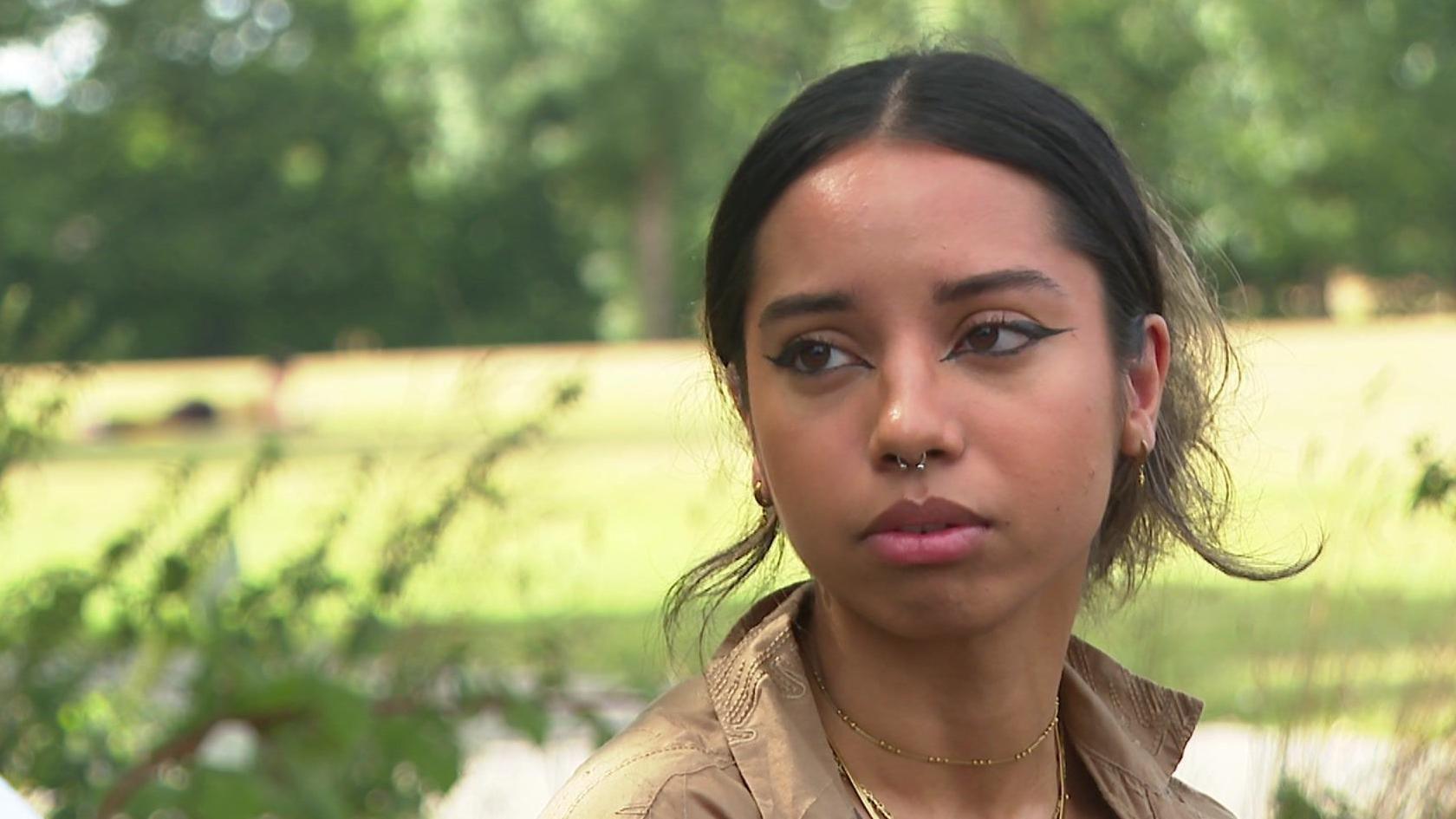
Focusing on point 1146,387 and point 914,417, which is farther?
point 1146,387

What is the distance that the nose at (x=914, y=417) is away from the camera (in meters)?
1.61

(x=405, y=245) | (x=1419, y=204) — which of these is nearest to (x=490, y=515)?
(x=1419, y=204)

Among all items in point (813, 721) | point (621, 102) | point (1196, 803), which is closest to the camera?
point (813, 721)

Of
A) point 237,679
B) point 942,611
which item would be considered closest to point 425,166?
point 237,679

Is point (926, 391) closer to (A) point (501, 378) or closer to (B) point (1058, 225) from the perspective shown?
(B) point (1058, 225)

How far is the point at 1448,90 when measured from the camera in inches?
1314

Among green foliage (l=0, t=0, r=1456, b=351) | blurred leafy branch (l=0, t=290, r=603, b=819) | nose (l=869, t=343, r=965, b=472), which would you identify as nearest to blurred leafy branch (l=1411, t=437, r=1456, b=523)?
nose (l=869, t=343, r=965, b=472)

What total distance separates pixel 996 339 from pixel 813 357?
5.9 inches

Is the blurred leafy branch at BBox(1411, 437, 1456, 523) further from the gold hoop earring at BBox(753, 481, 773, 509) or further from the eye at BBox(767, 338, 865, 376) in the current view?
the eye at BBox(767, 338, 865, 376)

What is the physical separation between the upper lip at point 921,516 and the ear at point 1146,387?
0.28m

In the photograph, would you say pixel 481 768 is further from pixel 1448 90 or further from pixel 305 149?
pixel 305 149

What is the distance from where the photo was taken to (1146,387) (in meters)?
1.89

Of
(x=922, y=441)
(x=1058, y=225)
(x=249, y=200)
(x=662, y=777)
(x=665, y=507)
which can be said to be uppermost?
(x=249, y=200)

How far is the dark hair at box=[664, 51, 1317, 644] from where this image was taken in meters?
1.76
